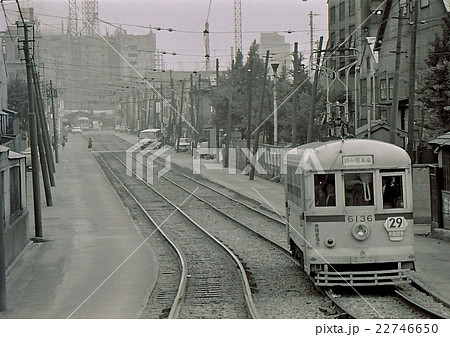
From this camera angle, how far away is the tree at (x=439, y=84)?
91.7 ft

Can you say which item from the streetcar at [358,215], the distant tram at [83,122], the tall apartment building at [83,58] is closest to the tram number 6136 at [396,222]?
the streetcar at [358,215]

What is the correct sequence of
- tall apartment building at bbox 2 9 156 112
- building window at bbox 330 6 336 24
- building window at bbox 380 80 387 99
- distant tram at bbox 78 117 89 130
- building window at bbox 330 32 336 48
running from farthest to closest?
distant tram at bbox 78 117 89 130 → building window at bbox 380 80 387 99 → tall apartment building at bbox 2 9 156 112 → building window at bbox 330 32 336 48 → building window at bbox 330 6 336 24

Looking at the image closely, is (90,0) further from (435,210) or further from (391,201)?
(435,210)

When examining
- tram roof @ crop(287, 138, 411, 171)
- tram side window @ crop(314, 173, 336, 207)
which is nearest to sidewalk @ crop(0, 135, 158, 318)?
tram side window @ crop(314, 173, 336, 207)

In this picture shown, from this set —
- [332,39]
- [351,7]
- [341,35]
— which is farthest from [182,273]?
[332,39]

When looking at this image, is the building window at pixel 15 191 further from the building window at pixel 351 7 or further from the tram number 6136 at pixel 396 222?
the building window at pixel 351 7

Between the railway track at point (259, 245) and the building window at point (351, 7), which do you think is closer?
the railway track at point (259, 245)

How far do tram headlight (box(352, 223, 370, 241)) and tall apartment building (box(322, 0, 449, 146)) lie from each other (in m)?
12.1

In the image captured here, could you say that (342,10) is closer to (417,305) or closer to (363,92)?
(417,305)

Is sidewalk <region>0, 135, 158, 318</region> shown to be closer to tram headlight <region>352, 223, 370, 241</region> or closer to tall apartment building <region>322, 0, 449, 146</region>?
tram headlight <region>352, 223, 370, 241</region>

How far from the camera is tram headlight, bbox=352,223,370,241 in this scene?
40.5 ft

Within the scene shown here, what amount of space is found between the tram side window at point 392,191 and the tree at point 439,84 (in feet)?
52.7

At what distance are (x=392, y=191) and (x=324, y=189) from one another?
116 cm

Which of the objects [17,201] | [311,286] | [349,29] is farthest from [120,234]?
[349,29]
